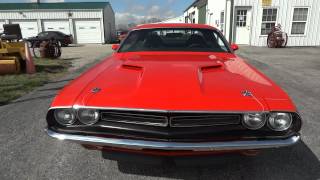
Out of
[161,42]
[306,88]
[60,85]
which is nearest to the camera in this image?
[161,42]

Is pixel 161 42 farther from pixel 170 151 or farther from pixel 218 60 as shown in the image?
pixel 170 151

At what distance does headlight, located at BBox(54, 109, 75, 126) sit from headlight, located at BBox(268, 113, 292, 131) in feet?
5.40

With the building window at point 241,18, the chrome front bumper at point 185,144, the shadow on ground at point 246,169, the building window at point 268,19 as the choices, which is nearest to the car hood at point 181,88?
the chrome front bumper at point 185,144

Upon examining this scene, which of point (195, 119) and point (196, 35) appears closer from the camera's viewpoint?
point (195, 119)

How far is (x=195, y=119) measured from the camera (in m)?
2.15

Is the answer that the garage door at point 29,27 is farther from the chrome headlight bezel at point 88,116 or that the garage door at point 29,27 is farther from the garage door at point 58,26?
the chrome headlight bezel at point 88,116

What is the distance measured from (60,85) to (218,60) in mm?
4774

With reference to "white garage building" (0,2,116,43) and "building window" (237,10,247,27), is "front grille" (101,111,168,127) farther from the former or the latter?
"white garage building" (0,2,116,43)

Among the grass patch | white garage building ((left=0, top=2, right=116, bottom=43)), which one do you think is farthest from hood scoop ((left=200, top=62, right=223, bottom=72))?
white garage building ((left=0, top=2, right=116, bottom=43))

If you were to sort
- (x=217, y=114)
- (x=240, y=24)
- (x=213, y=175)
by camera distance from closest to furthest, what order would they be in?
(x=217, y=114) < (x=213, y=175) < (x=240, y=24)

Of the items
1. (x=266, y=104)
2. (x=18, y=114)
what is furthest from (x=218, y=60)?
(x=18, y=114)

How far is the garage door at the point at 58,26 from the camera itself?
26875mm

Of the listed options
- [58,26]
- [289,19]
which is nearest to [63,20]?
[58,26]

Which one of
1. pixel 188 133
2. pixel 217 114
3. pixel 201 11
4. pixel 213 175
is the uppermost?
pixel 201 11
